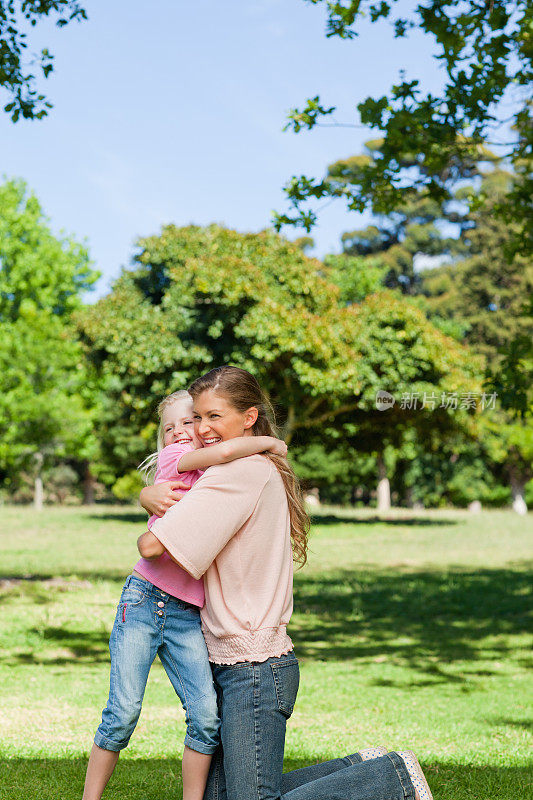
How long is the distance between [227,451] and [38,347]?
3005 centimetres

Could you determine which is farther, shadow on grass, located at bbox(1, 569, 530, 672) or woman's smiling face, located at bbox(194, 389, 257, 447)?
shadow on grass, located at bbox(1, 569, 530, 672)

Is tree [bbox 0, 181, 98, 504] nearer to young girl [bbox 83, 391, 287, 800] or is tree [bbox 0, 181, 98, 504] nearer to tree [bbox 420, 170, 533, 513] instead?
tree [bbox 420, 170, 533, 513]

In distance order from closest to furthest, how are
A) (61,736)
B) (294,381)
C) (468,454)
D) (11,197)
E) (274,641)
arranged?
1. (274,641)
2. (61,736)
3. (294,381)
4. (11,197)
5. (468,454)

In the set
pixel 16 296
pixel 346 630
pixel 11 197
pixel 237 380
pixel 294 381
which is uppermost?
pixel 11 197

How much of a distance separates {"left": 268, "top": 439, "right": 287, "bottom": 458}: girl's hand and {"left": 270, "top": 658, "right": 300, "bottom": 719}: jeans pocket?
72 centimetres

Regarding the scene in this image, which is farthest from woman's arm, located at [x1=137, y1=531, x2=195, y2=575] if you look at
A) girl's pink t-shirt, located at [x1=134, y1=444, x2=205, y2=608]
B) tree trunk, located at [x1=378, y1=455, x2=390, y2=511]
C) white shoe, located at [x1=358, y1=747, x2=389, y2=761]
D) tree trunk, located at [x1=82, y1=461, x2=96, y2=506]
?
tree trunk, located at [x1=82, y1=461, x2=96, y2=506]

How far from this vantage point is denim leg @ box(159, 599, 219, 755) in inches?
114

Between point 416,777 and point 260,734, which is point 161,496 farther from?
point 416,777

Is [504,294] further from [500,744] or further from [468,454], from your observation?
[500,744]

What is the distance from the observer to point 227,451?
285cm

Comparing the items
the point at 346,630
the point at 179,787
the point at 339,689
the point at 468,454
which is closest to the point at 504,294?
the point at 468,454

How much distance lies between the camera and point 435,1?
7715 mm

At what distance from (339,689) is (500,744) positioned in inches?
79.1

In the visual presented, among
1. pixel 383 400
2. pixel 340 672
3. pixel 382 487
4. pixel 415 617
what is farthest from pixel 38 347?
pixel 340 672
